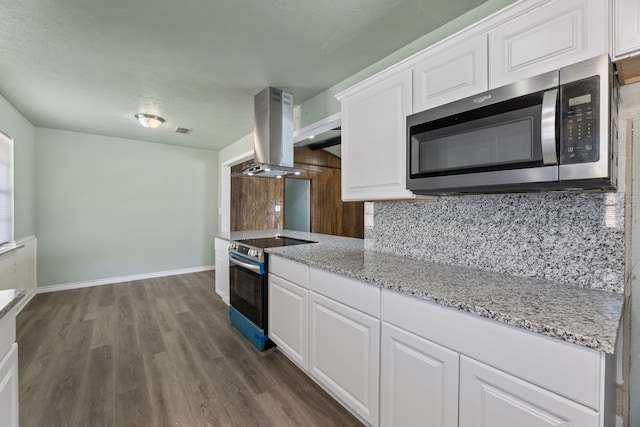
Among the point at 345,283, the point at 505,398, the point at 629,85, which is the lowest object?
the point at 505,398

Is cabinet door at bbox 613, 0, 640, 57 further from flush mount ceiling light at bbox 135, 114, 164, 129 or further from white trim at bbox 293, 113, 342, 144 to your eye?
flush mount ceiling light at bbox 135, 114, 164, 129

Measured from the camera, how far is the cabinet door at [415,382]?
3.77 feet

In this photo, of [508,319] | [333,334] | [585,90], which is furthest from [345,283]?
[585,90]

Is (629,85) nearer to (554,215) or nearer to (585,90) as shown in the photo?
(585,90)

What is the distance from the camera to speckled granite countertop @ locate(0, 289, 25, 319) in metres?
0.95

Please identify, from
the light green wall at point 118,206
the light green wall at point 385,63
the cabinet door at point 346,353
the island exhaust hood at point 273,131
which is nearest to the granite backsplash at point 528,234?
the cabinet door at point 346,353

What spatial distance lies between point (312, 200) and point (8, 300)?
16.7ft

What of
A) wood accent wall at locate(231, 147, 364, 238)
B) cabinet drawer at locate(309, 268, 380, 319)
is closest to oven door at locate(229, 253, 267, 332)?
cabinet drawer at locate(309, 268, 380, 319)

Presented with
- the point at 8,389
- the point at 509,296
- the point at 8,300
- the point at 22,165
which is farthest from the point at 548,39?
the point at 22,165

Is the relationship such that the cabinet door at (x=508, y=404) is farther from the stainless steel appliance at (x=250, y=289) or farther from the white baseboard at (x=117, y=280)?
the white baseboard at (x=117, y=280)

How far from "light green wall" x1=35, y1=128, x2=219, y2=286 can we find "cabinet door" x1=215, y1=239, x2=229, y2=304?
1.96 meters

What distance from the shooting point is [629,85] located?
1191mm

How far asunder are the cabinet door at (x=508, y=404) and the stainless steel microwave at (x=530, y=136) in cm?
74

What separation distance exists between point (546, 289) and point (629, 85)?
0.93 m
